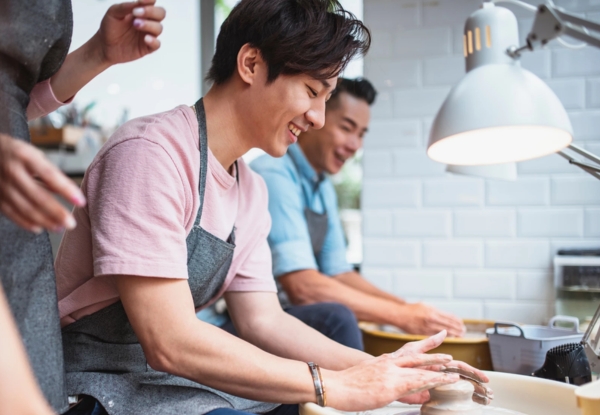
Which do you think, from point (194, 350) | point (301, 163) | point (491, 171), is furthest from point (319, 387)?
point (301, 163)

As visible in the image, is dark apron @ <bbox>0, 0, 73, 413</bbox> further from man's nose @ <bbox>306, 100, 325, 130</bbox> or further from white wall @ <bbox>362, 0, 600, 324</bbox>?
white wall @ <bbox>362, 0, 600, 324</bbox>

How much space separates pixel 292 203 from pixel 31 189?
1.43 meters

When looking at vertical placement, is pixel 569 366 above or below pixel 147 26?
below

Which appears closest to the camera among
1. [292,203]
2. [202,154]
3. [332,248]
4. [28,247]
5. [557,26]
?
[28,247]

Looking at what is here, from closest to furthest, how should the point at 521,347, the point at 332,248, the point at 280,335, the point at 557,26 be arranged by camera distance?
the point at 557,26 → the point at 280,335 → the point at 521,347 → the point at 332,248

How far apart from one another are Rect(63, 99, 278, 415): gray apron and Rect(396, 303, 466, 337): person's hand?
84cm

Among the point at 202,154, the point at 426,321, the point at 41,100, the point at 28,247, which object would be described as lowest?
the point at 426,321

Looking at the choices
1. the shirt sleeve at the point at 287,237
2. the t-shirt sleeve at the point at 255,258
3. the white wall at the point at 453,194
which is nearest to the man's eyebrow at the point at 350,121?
the white wall at the point at 453,194

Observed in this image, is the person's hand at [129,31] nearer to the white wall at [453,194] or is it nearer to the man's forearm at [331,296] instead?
the man's forearm at [331,296]

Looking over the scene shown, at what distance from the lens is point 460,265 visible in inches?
91.9

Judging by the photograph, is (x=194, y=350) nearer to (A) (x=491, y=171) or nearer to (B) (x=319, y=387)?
(B) (x=319, y=387)

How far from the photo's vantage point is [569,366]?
118 centimetres

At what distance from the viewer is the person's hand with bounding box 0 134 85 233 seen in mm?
530

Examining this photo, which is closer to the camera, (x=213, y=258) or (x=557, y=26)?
(x=557, y=26)
